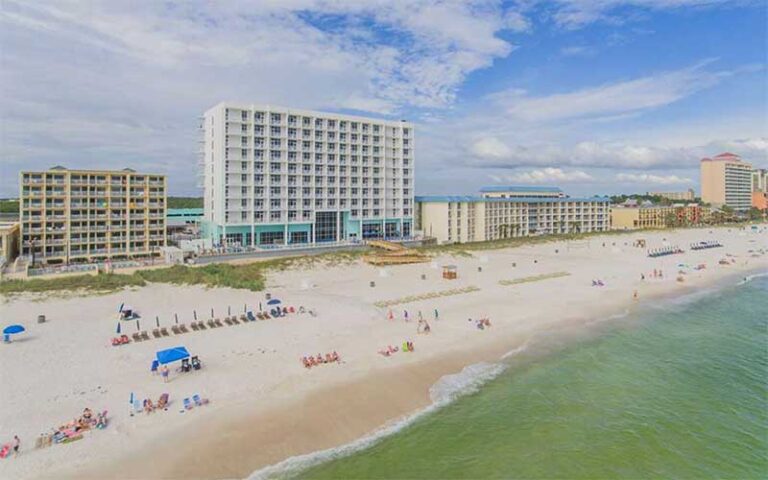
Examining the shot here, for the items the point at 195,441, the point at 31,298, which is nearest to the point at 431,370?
the point at 195,441

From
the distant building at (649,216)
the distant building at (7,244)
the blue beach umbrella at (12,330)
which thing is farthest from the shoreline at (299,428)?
the distant building at (649,216)

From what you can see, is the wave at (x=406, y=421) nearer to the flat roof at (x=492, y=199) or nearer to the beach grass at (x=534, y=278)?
the beach grass at (x=534, y=278)

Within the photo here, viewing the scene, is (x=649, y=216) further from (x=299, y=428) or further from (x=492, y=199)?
(x=299, y=428)

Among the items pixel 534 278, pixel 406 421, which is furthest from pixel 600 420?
pixel 534 278

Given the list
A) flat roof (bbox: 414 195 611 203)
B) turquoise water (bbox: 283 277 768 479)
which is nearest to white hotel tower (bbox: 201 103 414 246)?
flat roof (bbox: 414 195 611 203)

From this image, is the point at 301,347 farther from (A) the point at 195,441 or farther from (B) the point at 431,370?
(A) the point at 195,441
